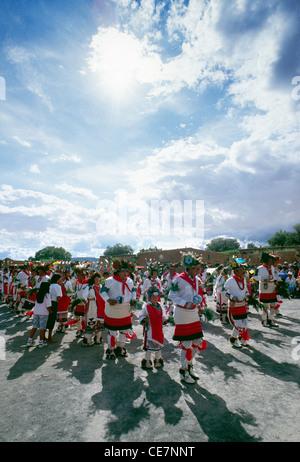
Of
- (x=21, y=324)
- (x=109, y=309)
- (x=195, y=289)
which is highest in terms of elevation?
(x=195, y=289)

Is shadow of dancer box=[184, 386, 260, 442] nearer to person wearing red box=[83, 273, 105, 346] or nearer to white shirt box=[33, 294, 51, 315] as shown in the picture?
person wearing red box=[83, 273, 105, 346]

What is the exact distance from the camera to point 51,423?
3168 millimetres

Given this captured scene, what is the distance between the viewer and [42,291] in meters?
6.56

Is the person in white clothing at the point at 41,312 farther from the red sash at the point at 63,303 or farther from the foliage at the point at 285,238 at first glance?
the foliage at the point at 285,238

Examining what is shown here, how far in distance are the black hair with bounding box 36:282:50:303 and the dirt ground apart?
1336 millimetres

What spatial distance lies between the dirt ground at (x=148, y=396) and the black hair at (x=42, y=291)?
134 cm

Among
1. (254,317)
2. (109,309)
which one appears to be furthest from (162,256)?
(109,309)

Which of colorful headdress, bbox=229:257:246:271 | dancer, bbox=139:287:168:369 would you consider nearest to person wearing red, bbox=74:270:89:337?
dancer, bbox=139:287:168:369

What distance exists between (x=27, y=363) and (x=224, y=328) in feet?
20.4

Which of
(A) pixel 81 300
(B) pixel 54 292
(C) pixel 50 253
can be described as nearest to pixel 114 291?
(A) pixel 81 300

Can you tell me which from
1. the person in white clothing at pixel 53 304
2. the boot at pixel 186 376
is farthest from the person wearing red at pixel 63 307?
the boot at pixel 186 376

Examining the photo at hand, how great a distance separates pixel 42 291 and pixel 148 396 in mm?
4260

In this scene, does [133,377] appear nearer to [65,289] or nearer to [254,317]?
[65,289]

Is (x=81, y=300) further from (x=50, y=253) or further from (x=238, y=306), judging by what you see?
(x=50, y=253)
